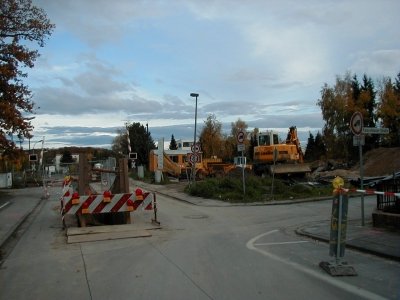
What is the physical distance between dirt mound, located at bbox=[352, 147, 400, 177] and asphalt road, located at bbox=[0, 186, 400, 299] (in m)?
32.4

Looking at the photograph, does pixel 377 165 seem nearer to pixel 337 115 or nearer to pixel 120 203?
pixel 337 115

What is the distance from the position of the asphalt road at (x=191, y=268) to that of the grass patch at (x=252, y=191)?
33.4 ft

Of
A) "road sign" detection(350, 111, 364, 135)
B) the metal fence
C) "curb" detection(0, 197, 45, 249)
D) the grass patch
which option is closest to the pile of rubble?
the grass patch

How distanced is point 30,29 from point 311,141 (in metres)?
79.2

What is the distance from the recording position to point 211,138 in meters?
95.0

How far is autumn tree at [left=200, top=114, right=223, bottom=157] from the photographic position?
9475 centimetres

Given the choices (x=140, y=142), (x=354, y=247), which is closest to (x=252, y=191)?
(x=354, y=247)

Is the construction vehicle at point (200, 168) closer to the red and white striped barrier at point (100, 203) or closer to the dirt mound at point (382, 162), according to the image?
the dirt mound at point (382, 162)

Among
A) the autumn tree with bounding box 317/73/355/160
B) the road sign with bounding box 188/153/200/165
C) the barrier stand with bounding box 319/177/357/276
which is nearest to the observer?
the barrier stand with bounding box 319/177/357/276

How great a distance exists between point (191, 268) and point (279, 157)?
32338mm

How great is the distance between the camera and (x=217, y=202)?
2434 centimetres

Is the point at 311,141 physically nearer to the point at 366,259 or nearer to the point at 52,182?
the point at 52,182

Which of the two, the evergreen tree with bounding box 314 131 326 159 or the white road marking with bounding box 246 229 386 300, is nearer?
the white road marking with bounding box 246 229 386 300

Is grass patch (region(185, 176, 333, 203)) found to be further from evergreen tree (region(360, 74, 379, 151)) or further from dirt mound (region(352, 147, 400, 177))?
evergreen tree (region(360, 74, 379, 151))
